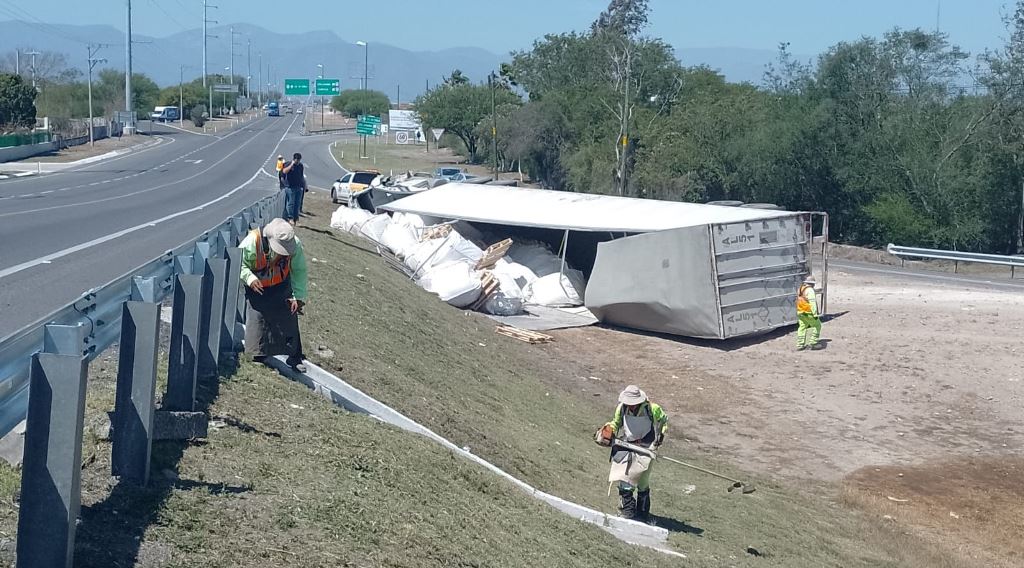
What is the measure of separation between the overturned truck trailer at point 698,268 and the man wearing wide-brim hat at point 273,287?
13972 mm

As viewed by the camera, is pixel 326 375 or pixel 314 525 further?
pixel 326 375

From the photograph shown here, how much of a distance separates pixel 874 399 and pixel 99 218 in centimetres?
1682

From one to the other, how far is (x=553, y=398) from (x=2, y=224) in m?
12.0

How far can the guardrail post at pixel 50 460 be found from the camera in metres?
4.58

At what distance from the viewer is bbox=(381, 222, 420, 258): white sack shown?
1110 inches

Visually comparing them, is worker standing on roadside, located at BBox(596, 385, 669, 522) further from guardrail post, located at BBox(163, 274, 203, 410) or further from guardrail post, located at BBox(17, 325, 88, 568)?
guardrail post, located at BBox(17, 325, 88, 568)

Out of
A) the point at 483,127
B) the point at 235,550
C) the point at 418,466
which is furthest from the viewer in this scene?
the point at 483,127

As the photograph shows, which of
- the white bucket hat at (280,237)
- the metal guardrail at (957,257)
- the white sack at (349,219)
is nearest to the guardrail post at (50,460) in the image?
the white bucket hat at (280,237)

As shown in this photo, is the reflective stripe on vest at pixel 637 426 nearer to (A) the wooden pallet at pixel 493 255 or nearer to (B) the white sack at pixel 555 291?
(B) the white sack at pixel 555 291

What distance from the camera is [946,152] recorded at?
4403cm

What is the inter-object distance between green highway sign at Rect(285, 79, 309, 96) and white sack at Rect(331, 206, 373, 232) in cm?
10588

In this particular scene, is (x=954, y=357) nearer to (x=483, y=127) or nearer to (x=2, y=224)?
(x=2, y=224)

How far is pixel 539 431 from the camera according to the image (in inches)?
543

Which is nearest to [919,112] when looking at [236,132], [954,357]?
[954,357]
